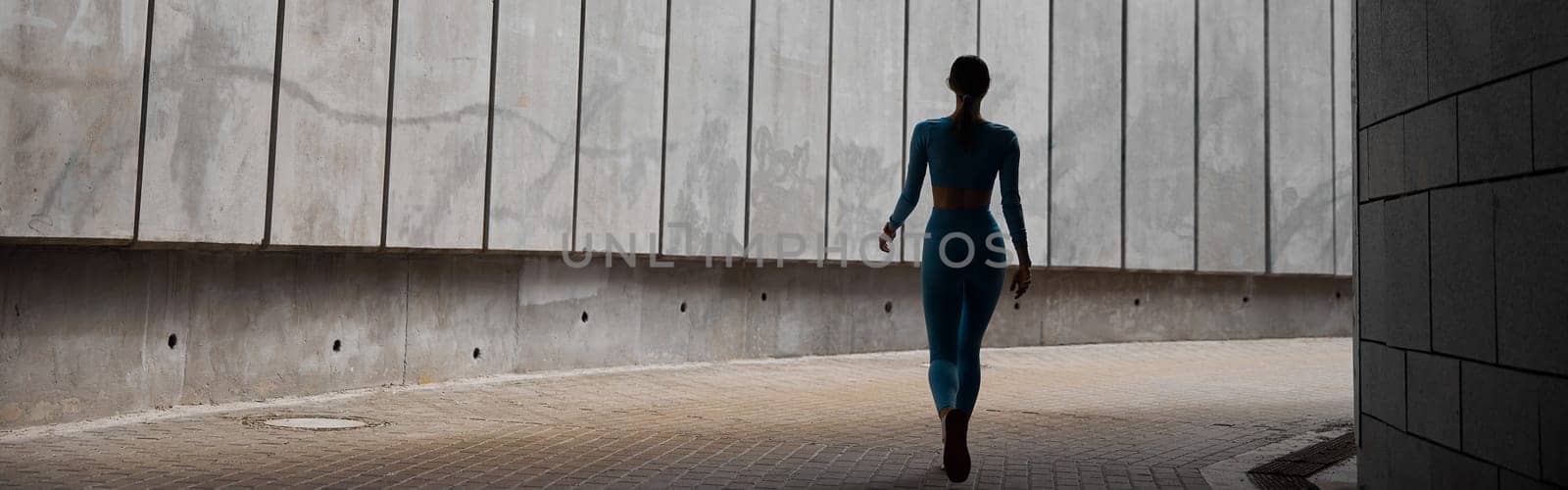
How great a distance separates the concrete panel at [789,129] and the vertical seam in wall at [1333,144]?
7742 mm

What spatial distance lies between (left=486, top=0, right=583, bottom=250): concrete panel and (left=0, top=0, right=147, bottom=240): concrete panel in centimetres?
281

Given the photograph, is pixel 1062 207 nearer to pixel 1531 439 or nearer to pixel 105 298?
pixel 105 298

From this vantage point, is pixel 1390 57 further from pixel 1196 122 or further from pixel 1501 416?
pixel 1196 122

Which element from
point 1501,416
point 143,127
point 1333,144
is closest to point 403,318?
point 143,127

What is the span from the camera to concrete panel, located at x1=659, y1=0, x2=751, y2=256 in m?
10.9

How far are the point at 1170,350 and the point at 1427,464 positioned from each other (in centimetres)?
1007

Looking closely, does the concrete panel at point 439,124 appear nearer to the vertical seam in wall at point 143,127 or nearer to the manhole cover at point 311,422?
the manhole cover at point 311,422

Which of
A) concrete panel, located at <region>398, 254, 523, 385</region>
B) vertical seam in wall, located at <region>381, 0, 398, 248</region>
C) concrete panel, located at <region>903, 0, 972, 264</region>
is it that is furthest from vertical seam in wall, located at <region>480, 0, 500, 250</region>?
concrete panel, located at <region>903, 0, 972, 264</region>

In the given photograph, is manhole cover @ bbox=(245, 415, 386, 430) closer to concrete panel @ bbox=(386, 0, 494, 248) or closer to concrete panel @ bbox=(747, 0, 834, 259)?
concrete panel @ bbox=(386, 0, 494, 248)

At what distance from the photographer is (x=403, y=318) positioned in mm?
9203

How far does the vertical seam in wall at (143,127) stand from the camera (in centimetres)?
703

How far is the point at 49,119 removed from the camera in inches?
259

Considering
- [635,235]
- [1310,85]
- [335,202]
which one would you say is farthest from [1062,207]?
[335,202]

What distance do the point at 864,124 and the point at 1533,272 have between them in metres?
8.98
